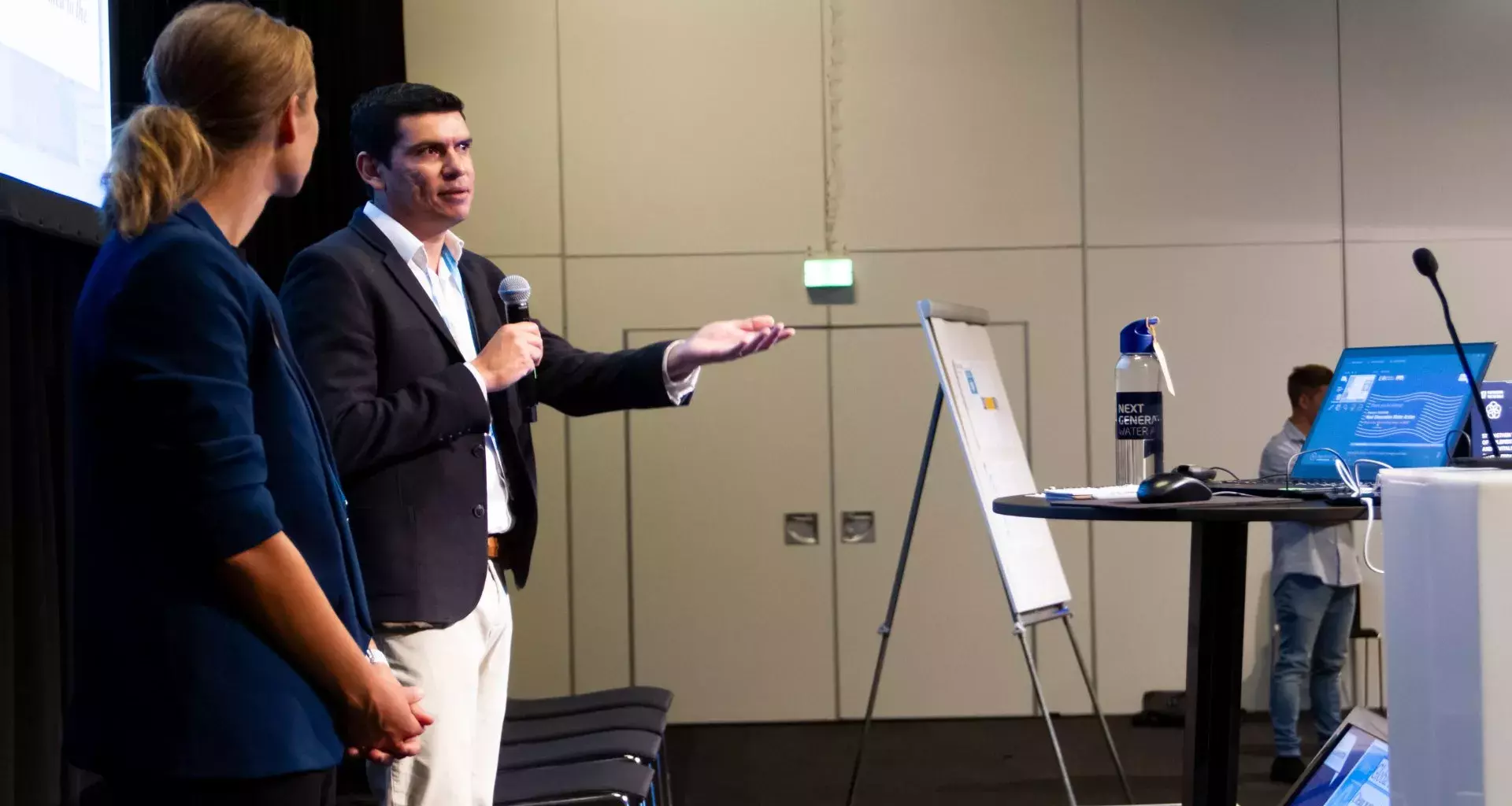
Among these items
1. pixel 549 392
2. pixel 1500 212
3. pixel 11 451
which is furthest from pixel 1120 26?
pixel 11 451

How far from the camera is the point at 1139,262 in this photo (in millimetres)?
5238

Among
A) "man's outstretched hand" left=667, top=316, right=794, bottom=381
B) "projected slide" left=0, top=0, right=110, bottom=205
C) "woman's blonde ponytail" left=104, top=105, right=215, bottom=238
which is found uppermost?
"projected slide" left=0, top=0, right=110, bottom=205

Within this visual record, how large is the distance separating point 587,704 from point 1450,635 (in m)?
2.17

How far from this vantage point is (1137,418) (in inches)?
96.0

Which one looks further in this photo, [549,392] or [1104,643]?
[1104,643]

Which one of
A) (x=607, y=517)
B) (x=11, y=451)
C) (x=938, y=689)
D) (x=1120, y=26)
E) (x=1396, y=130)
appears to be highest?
(x=1120, y=26)

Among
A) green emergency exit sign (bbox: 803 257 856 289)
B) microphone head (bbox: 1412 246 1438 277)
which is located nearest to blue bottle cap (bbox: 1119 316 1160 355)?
microphone head (bbox: 1412 246 1438 277)

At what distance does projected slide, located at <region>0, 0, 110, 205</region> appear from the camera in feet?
7.63

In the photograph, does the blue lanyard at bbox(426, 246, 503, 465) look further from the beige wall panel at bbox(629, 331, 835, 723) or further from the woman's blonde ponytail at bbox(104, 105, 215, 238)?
the beige wall panel at bbox(629, 331, 835, 723)

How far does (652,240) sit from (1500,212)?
355 centimetres

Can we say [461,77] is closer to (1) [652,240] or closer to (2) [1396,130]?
(1) [652,240]

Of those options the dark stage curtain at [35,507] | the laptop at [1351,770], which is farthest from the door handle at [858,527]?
the dark stage curtain at [35,507]

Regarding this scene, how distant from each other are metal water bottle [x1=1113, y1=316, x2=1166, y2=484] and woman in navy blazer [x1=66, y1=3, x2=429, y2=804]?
5.41 feet

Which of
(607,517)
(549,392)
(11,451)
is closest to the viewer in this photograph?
(549,392)
